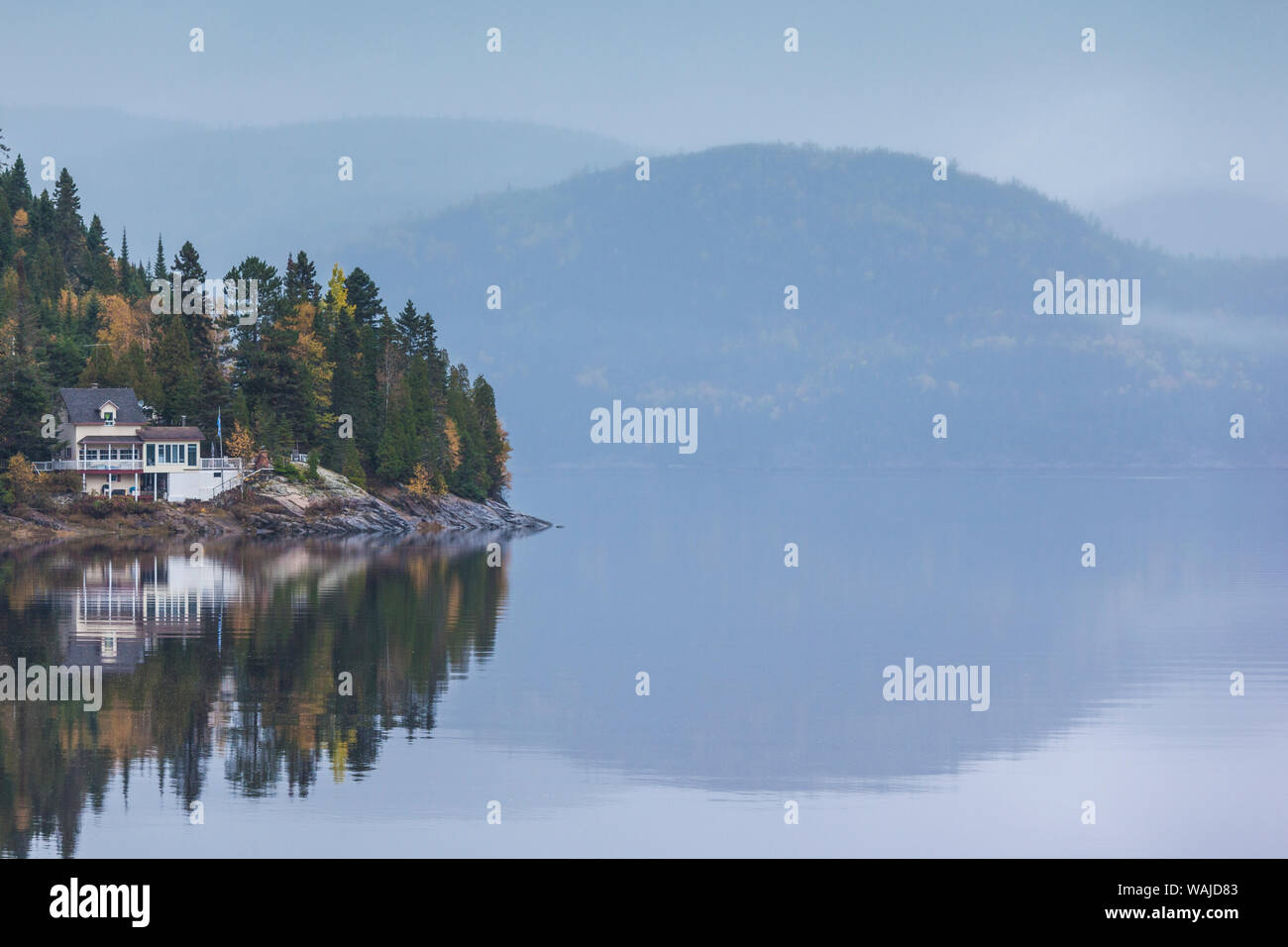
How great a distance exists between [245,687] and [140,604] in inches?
829

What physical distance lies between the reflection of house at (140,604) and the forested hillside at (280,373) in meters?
41.2

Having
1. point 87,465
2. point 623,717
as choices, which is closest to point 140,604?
point 623,717

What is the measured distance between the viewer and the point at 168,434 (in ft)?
389

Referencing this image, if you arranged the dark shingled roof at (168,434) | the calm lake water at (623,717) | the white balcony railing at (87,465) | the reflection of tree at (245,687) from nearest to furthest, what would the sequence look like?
the calm lake water at (623,717) → the reflection of tree at (245,687) → the white balcony railing at (87,465) → the dark shingled roof at (168,434)

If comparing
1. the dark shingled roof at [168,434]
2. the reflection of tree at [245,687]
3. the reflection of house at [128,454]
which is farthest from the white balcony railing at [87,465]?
the reflection of tree at [245,687]

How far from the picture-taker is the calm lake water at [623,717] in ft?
102

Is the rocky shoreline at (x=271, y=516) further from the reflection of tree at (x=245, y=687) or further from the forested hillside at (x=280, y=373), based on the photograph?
the reflection of tree at (x=245, y=687)

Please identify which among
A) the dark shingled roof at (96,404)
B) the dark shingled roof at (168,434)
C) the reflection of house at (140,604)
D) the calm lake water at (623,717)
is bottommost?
the calm lake water at (623,717)

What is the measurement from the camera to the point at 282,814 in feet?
101

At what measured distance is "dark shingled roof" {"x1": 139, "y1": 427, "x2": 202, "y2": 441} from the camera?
118 metres

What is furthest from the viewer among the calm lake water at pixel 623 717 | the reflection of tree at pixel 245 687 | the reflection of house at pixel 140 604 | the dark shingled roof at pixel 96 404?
the dark shingled roof at pixel 96 404

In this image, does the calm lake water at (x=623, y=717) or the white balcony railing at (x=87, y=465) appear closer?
the calm lake water at (x=623, y=717)
